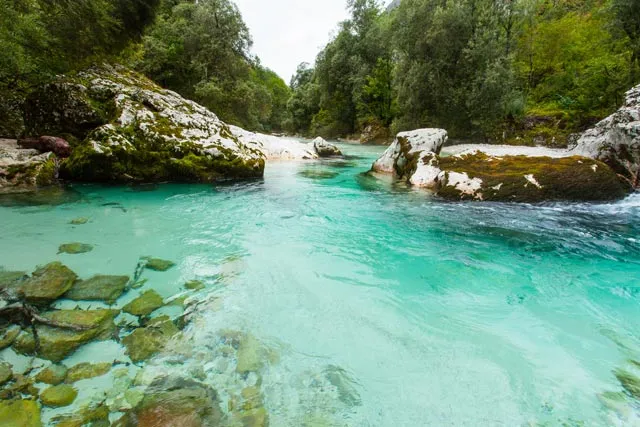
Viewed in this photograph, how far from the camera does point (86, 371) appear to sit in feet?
6.57

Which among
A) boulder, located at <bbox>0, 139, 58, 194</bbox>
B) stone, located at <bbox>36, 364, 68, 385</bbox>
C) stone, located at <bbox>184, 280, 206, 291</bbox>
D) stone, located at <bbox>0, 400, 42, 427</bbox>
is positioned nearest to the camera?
stone, located at <bbox>0, 400, 42, 427</bbox>

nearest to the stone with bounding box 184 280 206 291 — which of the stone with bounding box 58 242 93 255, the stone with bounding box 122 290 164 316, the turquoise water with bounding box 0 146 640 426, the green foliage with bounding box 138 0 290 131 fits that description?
the turquoise water with bounding box 0 146 640 426

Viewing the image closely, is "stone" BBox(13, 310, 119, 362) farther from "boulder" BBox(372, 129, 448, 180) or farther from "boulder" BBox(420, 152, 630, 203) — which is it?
"boulder" BBox(372, 129, 448, 180)

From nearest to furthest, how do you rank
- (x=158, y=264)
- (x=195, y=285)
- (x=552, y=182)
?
(x=195, y=285) → (x=158, y=264) → (x=552, y=182)

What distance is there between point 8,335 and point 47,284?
2.40 ft

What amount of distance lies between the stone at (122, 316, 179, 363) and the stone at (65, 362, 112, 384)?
159 mm

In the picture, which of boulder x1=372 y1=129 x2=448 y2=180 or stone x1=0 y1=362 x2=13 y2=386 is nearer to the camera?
stone x1=0 y1=362 x2=13 y2=386

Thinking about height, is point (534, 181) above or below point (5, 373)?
above

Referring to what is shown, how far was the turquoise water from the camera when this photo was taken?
1976 millimetres

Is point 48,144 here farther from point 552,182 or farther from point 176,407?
point 552,182

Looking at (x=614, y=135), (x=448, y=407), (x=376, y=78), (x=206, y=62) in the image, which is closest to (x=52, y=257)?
(x=448, y=407)

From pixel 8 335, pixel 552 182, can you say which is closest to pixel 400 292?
pixel 8 335

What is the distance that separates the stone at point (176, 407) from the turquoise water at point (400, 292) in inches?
5.9

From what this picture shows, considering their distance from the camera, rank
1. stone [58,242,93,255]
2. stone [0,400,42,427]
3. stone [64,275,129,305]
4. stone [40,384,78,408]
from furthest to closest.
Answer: stone [58,242,93,255] < stone [64,275,129,305] < stone [40,384,78,408] < stone [0,400,42,427]
